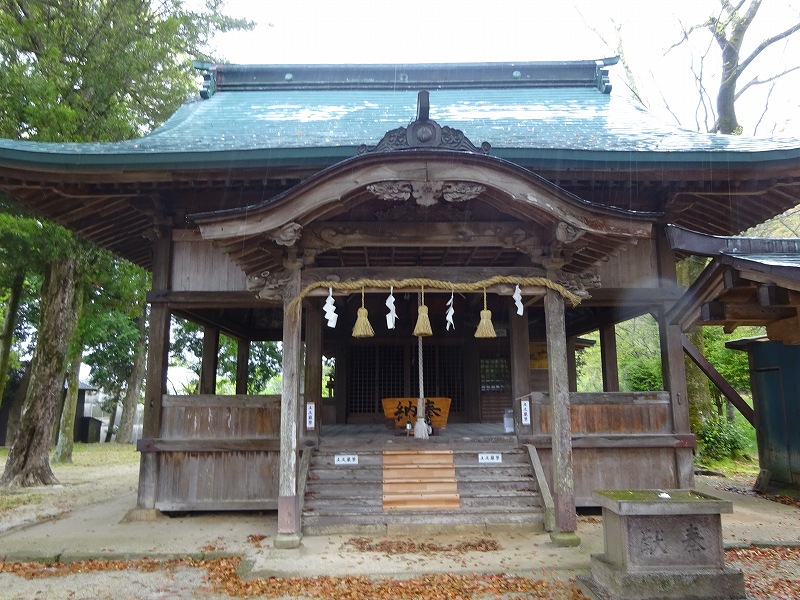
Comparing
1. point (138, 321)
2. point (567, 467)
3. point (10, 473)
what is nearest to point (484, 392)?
point (567, 467)

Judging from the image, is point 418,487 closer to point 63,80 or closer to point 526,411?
point 526,411

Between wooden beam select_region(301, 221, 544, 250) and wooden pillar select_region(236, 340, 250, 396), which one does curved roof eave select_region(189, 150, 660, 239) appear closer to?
wooden beam select_region(301, 221, 544, 250)

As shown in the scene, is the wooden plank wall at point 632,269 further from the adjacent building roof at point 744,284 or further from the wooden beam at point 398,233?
the adjacent building roof at point 744,284

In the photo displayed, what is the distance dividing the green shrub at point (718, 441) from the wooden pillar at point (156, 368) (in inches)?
522

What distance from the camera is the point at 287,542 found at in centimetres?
622

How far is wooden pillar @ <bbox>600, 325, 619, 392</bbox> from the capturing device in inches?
477

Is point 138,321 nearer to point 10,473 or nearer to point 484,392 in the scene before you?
point 10,473

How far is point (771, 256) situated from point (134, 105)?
A: 14.0m

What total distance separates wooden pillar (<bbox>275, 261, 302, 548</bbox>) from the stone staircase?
52 centimetres

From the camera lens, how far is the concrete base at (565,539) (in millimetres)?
6262

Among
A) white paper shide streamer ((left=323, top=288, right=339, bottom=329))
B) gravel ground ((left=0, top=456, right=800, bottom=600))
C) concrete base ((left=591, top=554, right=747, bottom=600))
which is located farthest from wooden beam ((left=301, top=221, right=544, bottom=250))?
concrete base ((left=591, top=554, right=747, bottom=600))

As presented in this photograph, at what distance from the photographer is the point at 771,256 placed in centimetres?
487

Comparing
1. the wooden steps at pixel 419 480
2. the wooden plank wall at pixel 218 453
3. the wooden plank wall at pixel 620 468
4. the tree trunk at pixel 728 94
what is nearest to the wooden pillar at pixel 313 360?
the wooden plank wall at pixel 218 453

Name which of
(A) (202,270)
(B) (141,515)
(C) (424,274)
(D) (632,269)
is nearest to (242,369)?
(A) (202,270)
